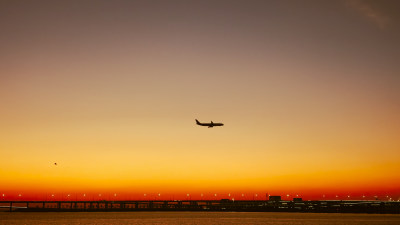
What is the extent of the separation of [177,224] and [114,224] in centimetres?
2244

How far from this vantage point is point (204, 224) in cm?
15438

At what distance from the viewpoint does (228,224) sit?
157m

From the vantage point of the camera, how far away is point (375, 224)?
15838 cm

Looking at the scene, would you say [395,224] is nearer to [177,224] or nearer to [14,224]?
[177,224]

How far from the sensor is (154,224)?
15925 centimetres

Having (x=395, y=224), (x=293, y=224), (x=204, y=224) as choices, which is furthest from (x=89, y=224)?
(x=395, y=224)

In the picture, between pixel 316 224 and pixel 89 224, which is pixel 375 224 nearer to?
pixel 316 224

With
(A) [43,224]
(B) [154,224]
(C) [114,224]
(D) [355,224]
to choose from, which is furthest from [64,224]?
(D) [355,224]

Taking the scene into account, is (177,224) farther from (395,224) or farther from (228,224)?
(395,224)

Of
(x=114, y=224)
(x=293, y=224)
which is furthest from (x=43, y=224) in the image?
(x=293, y=224)

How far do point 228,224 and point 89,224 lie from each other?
164ft

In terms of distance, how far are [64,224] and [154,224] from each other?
32662 millimetres

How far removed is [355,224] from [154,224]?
72.9 m

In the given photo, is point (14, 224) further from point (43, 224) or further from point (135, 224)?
point (135, 224)
